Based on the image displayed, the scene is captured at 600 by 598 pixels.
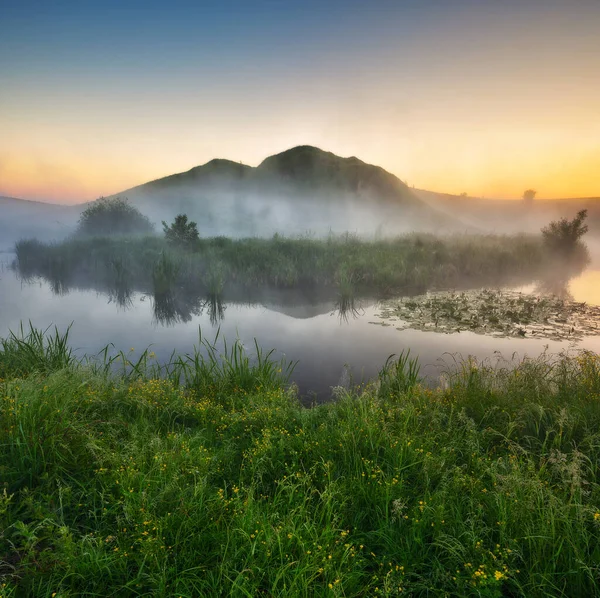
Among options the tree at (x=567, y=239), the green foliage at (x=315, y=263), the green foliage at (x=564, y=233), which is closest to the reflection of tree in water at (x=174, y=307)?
→ the green foliage at (x=315, y=263)

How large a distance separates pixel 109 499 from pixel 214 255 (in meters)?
19.3

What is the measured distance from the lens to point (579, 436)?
4426 mm

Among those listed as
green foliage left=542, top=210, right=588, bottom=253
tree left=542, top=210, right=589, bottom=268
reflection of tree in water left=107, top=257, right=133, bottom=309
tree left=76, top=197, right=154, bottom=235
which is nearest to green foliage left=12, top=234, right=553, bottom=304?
reflection of tree in water left=107, top=257, right=133, bottom=309

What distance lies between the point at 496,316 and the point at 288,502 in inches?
424

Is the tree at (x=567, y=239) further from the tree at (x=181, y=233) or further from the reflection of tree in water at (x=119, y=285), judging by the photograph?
the reflection of tree in water at (x=119, y=285)

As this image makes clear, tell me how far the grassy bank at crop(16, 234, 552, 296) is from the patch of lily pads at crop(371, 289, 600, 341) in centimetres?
312

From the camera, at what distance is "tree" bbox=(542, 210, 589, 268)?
877 inches

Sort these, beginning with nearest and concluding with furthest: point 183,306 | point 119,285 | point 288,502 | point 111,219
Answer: point 288,502 < point 183,306 < point 119,285 < point 111,219

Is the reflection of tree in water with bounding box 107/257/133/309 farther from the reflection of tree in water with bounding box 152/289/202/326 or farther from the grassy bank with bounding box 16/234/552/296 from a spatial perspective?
the reflection of tree in water with bounding box 152/289/202/326

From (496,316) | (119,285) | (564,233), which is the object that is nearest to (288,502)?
(496,316)

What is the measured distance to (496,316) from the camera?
1168 centimetres

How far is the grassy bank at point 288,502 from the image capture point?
2.44 meters

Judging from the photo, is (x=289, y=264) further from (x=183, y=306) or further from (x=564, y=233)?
(x=564, y=233)

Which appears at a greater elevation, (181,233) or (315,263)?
(181,233)
